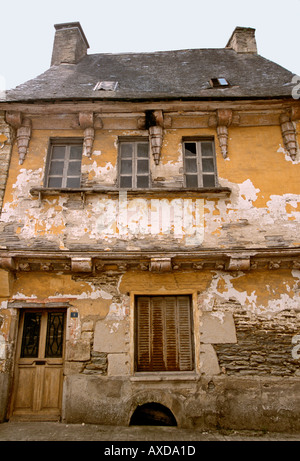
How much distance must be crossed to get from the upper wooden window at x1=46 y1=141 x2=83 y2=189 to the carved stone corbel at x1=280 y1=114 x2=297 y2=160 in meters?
4.59

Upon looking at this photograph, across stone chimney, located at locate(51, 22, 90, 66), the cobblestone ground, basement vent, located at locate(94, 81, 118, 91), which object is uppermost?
stone chimney, located at locate(51, 22, 90, 66)

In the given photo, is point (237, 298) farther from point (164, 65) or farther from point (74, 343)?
point (164, 65)

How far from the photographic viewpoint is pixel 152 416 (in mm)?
5746

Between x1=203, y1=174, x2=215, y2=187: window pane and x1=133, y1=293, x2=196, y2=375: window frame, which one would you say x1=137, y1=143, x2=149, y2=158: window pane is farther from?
x1=133, y1=293, x2=196, y2=375: window frame

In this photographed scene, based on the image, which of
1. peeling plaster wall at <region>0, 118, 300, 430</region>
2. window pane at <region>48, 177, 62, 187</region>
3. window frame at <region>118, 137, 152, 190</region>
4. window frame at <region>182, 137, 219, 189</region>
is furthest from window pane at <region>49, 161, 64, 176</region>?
window frame at <region>182, 137, 219, 189</region>

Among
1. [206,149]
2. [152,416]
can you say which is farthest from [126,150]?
[152,416]

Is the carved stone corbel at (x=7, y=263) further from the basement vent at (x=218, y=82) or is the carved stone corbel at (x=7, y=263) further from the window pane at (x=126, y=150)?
the basement vent at (x=218, y=82)

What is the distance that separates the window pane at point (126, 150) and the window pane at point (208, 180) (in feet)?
5.80

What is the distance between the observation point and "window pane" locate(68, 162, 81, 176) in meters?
7.13

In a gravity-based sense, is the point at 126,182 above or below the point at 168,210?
above

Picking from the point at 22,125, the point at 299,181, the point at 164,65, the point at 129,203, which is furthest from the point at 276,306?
the point at 164,65

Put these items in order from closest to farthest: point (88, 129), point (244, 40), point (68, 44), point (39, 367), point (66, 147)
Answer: point (39, 367)
point (88, 129)
point (66, 147)
point (68, 44)
point (244, 40)

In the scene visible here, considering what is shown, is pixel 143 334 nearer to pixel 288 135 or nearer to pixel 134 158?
pixel 134 158

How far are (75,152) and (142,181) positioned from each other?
1.75 meters
